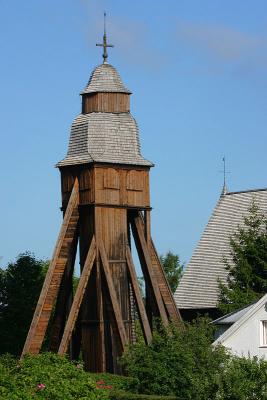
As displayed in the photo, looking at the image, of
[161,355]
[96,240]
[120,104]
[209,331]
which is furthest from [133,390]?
[120,104]

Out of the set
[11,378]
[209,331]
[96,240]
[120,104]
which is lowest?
[11,378]

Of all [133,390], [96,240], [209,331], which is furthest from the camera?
[96,240]

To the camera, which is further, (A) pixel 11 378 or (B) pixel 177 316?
(B) pixel 177 316

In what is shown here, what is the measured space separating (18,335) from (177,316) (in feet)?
46.6

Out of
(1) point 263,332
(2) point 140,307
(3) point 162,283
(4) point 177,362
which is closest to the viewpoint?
(4) point 177,362

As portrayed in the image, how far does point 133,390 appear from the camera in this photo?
133 feet

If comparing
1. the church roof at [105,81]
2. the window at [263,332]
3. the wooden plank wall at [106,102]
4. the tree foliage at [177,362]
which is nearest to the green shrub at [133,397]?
the tree foliage at [177,362]

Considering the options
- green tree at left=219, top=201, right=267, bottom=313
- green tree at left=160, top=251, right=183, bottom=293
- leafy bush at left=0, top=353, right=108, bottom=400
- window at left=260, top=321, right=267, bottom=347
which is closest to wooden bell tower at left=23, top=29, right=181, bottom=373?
green tree at left=219, top=201, right=267, bottom=313

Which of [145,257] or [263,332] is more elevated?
[145,257]

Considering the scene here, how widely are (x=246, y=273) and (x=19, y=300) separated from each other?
50.3ft

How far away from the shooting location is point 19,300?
61.4 m

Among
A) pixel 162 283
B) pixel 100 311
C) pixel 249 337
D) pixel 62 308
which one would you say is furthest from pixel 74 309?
pixel 249 337

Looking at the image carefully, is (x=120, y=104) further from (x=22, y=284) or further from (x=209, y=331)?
(x=22, y=284)

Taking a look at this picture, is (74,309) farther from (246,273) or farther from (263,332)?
(246,273)
